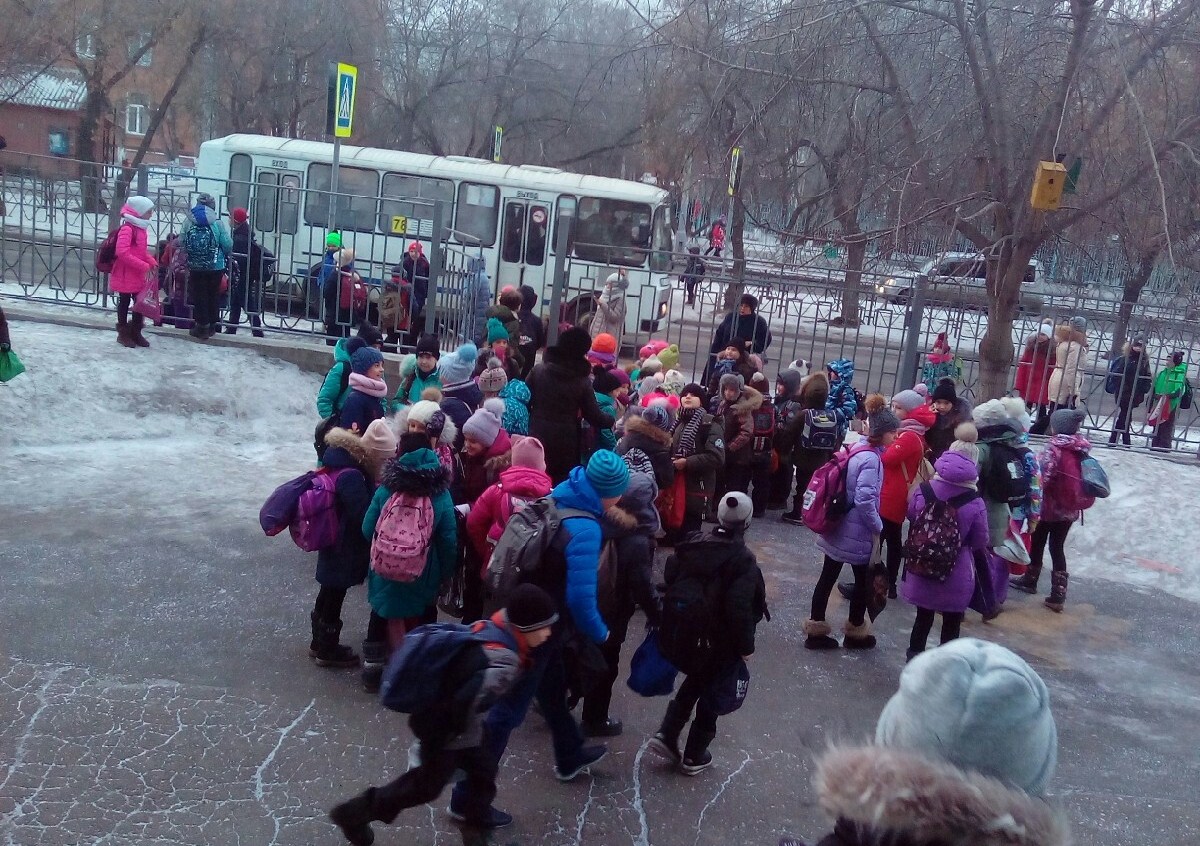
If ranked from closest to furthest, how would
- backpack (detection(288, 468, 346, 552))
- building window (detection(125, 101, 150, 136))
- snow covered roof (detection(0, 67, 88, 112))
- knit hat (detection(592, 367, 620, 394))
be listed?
backpack (detection(288, 468, 346, 552))
knit hat (detection(592, 367, 620, 394))
snow covered roof (detection(0, 67, 88, 112))
building window (detection(125, 101, 150, 136))

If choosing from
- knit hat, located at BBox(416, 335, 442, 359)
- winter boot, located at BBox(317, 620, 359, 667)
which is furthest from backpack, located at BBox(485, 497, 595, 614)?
knit hat, located at BBox(416, 335, 442, 359)

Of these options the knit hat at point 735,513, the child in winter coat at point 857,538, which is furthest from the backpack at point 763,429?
the knit hat at point 735,513

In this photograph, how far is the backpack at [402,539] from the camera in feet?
15.7

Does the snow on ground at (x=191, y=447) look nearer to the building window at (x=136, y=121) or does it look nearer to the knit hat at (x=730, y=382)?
the knit hat at (x=730, y=382)

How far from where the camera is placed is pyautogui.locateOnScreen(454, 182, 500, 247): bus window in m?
17.6

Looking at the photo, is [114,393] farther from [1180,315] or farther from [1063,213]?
[1180,315]

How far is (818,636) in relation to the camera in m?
6.32

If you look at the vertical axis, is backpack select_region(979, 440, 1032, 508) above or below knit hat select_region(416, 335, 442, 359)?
below

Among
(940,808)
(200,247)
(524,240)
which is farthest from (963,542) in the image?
(524,240)

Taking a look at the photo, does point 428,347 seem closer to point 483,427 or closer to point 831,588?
point 483,427

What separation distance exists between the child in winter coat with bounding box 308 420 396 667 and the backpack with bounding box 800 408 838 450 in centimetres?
421

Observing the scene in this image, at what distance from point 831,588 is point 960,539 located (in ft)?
2.79

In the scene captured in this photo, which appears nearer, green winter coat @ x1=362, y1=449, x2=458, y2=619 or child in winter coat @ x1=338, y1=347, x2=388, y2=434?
green winter coat @ x1=362, y1=449, x2=458, y2=619

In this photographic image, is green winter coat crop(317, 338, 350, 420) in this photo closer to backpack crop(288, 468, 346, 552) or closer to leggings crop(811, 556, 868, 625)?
backpack crop(288, 468, 346, 552)
